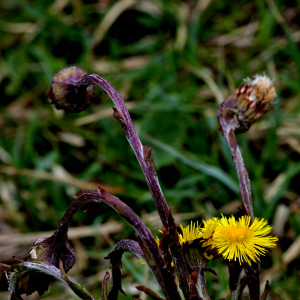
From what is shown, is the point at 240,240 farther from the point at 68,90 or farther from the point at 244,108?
the point at 68,90

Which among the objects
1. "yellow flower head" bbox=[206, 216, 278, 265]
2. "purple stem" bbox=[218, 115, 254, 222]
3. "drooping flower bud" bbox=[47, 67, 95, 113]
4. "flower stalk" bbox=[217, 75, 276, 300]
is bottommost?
"yellow flower head" bbox=[206, 216, 278, 265]

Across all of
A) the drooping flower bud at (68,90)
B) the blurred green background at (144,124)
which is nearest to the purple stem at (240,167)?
the drooping flower bud at (68,90)

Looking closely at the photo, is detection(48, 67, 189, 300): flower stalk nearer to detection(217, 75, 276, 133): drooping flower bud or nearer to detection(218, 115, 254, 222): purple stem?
detection(218, 115, 254, 222): purple stem

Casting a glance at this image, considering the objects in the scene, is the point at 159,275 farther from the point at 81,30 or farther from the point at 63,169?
the point at 81,30

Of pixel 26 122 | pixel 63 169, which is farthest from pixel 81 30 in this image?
pixel 63 169

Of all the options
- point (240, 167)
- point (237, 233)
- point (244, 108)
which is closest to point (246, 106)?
point (244, 108)

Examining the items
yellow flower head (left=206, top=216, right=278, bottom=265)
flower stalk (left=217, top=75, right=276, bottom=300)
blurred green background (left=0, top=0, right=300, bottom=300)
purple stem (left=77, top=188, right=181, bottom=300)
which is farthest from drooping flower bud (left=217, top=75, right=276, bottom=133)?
blurred green background (left=0, top=0, right=300, bottom=300)
